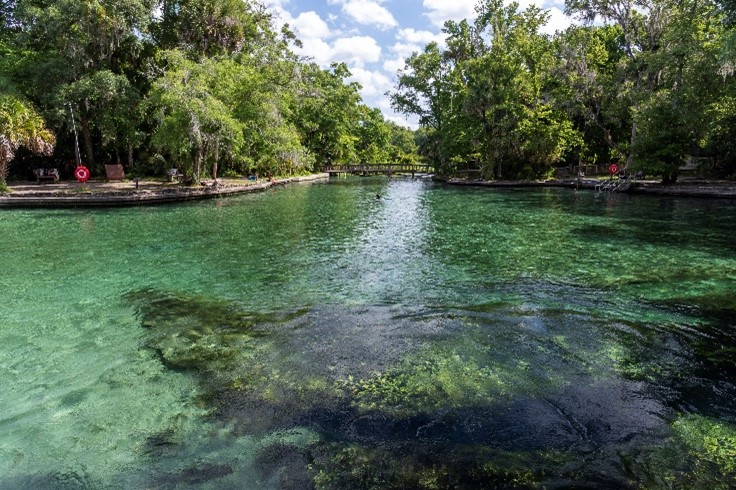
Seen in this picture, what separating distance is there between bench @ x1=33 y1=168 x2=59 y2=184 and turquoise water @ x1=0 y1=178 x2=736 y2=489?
21.5 m

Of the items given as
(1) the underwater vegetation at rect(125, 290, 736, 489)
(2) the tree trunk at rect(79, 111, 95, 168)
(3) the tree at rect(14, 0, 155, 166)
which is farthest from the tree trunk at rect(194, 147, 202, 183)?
A: (1) the underwater vegetation at rect(125, 290, 736, 489)

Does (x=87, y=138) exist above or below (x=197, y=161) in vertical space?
above

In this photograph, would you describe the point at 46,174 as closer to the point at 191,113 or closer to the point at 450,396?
the point at 191,113

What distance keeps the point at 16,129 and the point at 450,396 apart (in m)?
28.4

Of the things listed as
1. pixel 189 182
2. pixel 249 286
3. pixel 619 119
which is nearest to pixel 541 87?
pixel 619 119

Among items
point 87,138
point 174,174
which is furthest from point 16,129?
point 174,174

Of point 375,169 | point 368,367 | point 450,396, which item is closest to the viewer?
point 450,396

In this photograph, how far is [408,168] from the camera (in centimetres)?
6819

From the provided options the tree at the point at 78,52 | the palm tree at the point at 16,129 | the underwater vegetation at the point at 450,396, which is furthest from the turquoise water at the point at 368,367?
the tree at the point at 78,52

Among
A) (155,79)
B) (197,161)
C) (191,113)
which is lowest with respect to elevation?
(197,161)

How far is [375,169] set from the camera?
66250 millimetres

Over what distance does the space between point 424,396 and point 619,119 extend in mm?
40603

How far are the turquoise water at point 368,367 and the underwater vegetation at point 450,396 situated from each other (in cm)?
3

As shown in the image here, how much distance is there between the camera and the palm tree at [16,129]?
80.1 feet
